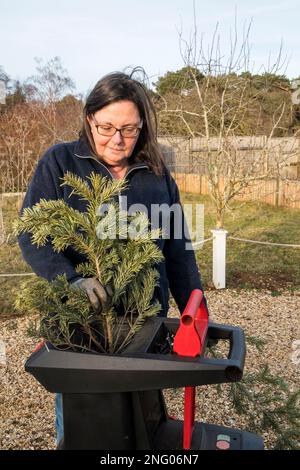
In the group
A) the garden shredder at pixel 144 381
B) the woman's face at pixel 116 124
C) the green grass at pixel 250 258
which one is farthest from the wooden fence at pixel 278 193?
the garden shredder at pixel 144 381

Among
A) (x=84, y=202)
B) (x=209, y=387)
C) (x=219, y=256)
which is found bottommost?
(x=209, y=387)

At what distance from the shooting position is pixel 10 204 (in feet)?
36.9

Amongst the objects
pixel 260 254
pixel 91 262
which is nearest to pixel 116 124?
pixel 91 262

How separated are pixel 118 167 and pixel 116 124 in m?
0.27

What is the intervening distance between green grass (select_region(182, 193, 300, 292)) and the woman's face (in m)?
4.84

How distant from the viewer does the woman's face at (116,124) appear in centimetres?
144

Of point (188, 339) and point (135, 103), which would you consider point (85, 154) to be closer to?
point (135, 103)

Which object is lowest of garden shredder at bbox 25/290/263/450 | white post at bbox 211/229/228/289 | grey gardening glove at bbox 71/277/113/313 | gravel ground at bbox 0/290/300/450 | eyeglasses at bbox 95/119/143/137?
gravel ground at bbox 0/290/300/450

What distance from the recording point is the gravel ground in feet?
10.4

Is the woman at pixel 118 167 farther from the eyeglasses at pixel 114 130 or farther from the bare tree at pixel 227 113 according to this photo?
the bare tree at pixel 227 113

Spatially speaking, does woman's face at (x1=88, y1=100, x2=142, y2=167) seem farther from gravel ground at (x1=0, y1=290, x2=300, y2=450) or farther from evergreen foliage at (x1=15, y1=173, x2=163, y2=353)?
gravel ground at (x1=0, y1=290, x2=300, y2=450)

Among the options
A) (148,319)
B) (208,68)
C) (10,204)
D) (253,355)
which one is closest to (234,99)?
(208,68)

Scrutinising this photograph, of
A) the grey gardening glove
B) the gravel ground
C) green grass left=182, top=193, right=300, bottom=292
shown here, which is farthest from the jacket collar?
green grass left=182, top=193, right=300, bottom=292

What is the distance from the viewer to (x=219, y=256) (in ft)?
19.5
